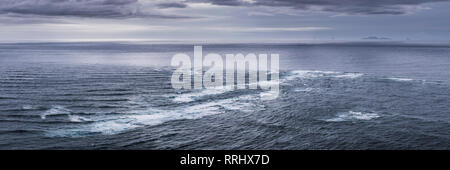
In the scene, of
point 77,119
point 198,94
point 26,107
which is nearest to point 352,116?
point 198,94

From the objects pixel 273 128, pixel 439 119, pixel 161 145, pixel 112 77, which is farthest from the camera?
pixel 112 77

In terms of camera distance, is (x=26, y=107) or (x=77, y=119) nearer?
(x=77, y=119)

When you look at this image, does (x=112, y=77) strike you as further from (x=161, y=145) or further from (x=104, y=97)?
(x=161, y=145)

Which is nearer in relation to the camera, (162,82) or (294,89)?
(294,89)

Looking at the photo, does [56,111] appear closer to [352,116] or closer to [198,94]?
[198,94]

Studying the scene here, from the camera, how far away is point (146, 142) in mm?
38906

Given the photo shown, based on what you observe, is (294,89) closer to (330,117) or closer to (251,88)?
(251,88)

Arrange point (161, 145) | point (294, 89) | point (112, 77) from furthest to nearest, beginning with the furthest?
point (112, 77), point (294, 89), point (161, 145)

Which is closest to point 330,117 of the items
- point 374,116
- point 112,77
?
point 374,116

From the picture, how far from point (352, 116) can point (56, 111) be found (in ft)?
139

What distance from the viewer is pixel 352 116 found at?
50.2 m

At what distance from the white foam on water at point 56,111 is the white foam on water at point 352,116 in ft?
121
